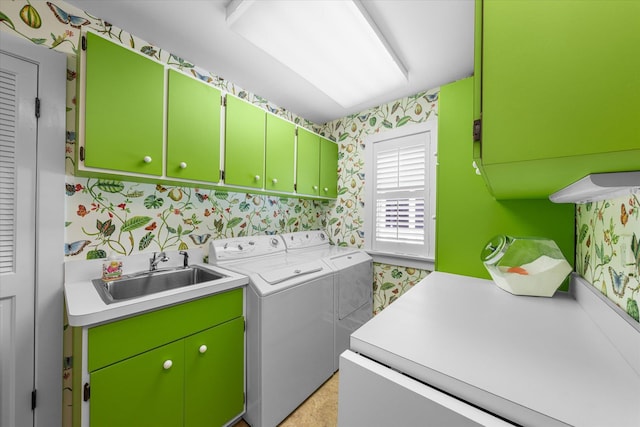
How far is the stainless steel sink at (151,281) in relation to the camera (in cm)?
140

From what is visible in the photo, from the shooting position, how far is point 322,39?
4.83 feet

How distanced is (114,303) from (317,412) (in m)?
1.44

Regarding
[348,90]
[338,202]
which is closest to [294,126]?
[348,90]

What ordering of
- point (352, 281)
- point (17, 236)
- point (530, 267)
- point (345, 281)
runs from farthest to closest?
point (352, 281)
point (345, 281)
point (17, 236)
point (530, 267)

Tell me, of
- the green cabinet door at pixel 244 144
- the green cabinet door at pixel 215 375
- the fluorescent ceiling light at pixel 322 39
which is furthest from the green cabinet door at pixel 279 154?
the green cabinet door at pixel 215 375

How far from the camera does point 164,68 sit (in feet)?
4.69

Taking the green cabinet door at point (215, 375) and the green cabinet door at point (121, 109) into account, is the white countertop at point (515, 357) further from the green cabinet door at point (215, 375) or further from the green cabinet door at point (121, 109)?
the green cabinet door at point (121, 109)

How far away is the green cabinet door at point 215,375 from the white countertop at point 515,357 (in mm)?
1009

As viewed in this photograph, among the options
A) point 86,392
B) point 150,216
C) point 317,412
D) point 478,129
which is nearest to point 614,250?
point 478,129

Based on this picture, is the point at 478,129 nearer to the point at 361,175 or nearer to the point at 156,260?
the point at 156,260

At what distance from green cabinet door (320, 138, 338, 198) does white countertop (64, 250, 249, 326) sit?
1433 millimetres

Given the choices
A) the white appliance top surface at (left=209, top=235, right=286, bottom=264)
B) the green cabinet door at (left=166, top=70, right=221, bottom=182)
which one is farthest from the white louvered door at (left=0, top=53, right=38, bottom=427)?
the white appliance top surface at (left=209, top=235, right=286, bottom=264)

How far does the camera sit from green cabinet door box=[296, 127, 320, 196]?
235 cm

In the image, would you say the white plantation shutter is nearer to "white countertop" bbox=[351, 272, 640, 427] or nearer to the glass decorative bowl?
the glass decorative bowl
